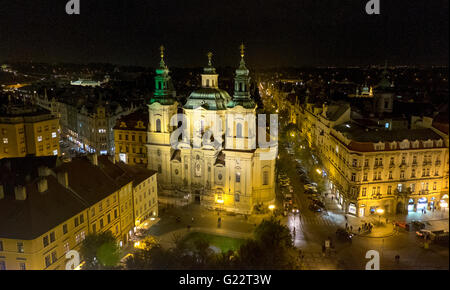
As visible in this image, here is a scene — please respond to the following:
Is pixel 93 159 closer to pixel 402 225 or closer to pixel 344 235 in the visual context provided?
pixel 344 235

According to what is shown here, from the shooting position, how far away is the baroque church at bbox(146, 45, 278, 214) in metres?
29.3

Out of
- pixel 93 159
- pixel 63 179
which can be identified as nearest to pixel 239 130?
pixel 93 159

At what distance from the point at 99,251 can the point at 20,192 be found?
4536 mm

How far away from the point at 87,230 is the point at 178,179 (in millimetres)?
12998

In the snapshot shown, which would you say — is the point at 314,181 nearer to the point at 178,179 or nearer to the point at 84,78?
the point at 178,179

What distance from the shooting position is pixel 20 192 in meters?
17.8

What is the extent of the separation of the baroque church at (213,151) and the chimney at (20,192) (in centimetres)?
1479

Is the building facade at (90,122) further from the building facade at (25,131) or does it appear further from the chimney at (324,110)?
the chimney at (324,110)

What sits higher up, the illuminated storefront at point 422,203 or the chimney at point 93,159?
the chimney at point 93,159

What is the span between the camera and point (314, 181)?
36.6 m

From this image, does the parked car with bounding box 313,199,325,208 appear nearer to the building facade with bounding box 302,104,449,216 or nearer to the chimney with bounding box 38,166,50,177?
the building facade with bounding box 302,104,449,216

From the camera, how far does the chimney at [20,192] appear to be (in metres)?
17.7

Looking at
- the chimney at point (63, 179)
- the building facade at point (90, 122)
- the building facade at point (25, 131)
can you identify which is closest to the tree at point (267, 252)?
the chimney at point (63, 179)
